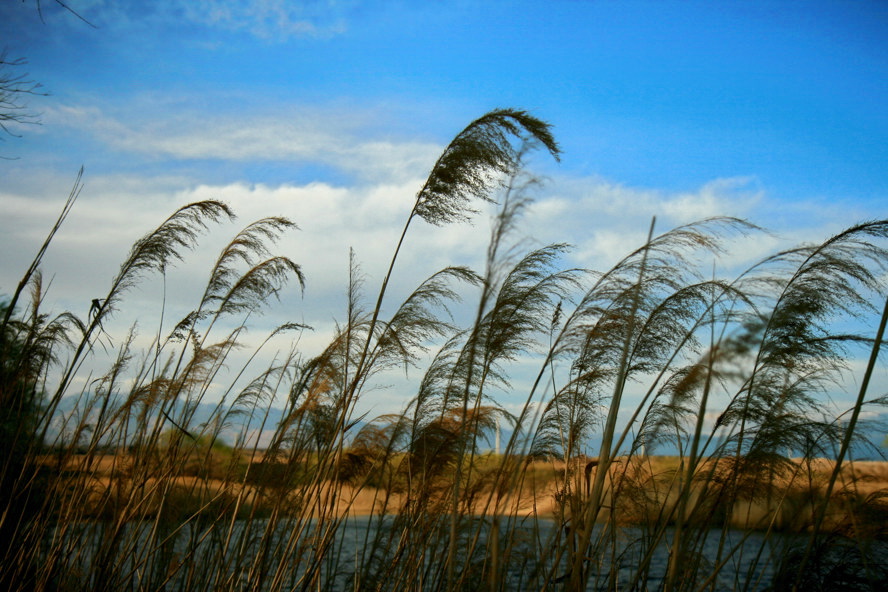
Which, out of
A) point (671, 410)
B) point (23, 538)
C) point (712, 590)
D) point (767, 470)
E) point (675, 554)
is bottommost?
point (23, 538)

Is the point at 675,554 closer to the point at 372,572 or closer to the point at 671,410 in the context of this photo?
the point at 671,410

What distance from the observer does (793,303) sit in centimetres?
270

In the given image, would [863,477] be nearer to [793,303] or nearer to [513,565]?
[793,303]

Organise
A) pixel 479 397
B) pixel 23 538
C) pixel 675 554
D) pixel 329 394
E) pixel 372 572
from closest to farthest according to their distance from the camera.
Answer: pixel 675 554 < pixel 479 397 < pixel 329 394 < pixel 23 538 < pixel 372 572

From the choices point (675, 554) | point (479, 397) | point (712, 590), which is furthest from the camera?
point (479, 397)

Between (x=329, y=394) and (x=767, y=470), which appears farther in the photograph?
(x=329, y=394)

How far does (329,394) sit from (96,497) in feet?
6.06

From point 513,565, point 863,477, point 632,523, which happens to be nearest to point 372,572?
point 513,565

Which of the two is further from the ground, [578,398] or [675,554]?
[578,398]

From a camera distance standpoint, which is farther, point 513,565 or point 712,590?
point 513,565

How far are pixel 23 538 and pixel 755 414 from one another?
12.3ft

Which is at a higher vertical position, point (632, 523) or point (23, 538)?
point (632, 523)

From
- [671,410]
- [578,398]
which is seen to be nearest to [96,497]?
[578,398]

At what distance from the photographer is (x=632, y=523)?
314 centimetres
